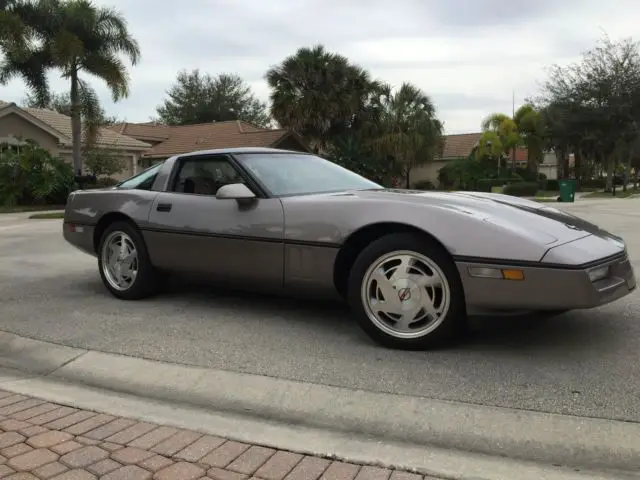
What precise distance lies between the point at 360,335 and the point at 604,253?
163 centimetres

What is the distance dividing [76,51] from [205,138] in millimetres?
15455

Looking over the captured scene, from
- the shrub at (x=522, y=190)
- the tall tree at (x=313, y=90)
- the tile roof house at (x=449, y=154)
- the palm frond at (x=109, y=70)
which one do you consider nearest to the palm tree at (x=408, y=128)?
the tall tree at (x=313, y=90)

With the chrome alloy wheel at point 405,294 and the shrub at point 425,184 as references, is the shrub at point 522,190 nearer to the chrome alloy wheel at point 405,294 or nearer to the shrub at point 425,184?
the shrub at point 425,184

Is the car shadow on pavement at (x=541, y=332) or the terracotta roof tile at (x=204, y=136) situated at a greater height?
the terracotta roof tile at (x=204, y=136)

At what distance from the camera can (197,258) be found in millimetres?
4773

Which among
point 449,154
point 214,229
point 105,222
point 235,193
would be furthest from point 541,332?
point 449,154

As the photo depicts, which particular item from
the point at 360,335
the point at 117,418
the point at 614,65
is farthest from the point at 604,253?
the point at 614,65

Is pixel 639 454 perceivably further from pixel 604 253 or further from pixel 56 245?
pixel 56 245

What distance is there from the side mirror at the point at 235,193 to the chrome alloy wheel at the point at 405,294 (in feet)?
3.67

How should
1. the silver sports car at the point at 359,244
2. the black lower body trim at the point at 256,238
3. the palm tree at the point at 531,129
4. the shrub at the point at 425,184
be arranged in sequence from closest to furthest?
the silver sports car at the point at 359,244 < the black lower body trim at the point at 256,238 < the palm tree at the point at 531,129 < the shrub at the point at 425,184

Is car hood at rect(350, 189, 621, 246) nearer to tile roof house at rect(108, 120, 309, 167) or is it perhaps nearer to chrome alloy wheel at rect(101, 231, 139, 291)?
chrome alloy wheel at rect(101, 231, 139, 291)

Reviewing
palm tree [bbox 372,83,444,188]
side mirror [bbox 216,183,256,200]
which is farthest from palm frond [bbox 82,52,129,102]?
side mirror [bbox 216,183,256,200]

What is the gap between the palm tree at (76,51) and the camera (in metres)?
21.8

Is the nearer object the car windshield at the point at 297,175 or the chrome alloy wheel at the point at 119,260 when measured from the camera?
the car windshield at the point at 297,175
